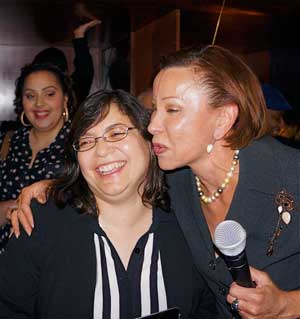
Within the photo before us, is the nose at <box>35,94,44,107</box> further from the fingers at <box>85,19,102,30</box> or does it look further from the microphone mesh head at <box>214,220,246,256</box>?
the microphone mesh head at <box>214,220,246,256</box>

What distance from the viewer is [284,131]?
3771mm

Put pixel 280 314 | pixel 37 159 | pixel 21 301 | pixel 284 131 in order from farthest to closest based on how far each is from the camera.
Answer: pixel 284 131 → pixel 37 159 → pixel 21 301 → pixel 280 314

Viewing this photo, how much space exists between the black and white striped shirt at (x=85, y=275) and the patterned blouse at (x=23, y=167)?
75 centimetres

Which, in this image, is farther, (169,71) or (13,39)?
(13,39)

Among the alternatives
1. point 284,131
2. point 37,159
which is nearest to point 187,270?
point 37,159

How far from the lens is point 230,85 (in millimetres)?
1646

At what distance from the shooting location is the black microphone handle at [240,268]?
121cm

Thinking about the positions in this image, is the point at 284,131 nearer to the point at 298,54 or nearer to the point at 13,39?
the point at 298,54

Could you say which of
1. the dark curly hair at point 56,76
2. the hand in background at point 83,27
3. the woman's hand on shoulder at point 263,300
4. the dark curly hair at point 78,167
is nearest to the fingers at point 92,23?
the hand in background at point 83,27

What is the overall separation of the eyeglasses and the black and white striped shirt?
0.81ft

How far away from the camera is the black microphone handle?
121 centimetres

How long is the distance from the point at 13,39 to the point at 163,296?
12.3 feet

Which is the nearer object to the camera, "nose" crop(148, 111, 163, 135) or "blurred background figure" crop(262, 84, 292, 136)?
"nose" crop(148, 111, 163, 135)

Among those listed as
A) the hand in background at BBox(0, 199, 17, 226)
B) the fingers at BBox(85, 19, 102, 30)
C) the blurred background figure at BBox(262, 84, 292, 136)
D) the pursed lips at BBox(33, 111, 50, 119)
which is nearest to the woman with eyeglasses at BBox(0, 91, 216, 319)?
the hand in background at BBox(0, 199, 17, 226)
